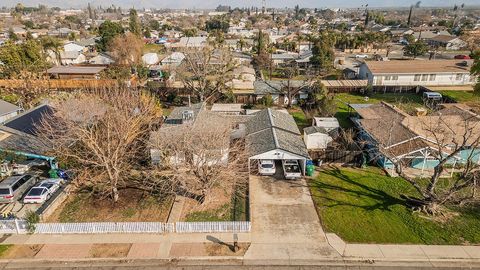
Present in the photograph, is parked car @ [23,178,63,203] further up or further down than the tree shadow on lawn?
further up

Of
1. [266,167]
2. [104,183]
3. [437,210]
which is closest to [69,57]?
[104,183]

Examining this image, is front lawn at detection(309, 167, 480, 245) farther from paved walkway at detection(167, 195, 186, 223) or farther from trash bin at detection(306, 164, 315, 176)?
paved walkway at detection(167, 195, 186, 223)

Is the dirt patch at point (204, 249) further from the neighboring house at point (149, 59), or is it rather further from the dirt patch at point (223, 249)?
the neighboring house at point (149, 59)

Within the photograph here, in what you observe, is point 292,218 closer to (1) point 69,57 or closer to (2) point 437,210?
(2) point 437,210

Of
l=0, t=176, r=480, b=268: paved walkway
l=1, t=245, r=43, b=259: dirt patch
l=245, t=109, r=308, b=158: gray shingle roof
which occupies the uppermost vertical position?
l=245, t=109, r=308, b=158: gray shingle roof

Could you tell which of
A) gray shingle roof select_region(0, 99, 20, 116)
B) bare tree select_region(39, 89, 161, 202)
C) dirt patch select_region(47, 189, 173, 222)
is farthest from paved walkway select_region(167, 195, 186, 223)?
gray shingle roof select_region(0, 99, 20, 116)

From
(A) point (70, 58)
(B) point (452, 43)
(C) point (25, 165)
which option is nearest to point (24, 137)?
(C) point (25, 165)

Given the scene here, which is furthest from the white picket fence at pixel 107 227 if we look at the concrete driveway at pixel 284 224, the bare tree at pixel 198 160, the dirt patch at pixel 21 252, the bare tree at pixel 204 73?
the bare tree at pixel 204 73
